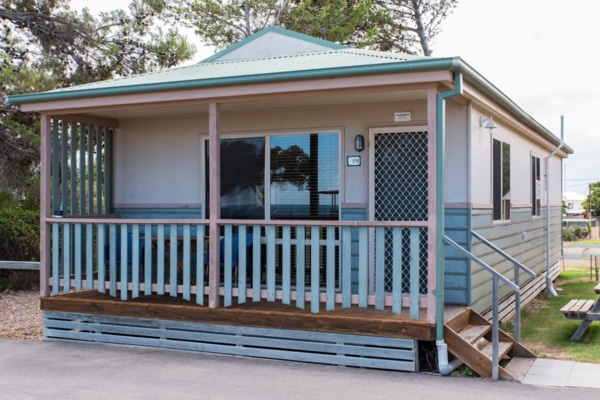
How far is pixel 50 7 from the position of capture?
47.7ft

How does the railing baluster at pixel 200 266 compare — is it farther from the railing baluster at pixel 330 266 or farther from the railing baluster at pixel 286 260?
the railing baluster at pixel 330 266

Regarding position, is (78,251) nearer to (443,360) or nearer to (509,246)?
(443,360)

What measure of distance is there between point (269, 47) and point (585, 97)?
36.5 meters

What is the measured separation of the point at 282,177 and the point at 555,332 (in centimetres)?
394

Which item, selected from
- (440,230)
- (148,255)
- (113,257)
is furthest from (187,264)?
(440,230)

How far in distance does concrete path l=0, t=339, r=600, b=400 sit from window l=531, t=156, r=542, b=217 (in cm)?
604

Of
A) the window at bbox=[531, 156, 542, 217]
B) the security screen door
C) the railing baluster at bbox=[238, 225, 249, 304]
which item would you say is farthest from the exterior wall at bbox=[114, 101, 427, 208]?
the window at bbox=[531, 156, 542, 217]

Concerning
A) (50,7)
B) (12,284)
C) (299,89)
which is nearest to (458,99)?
(299,89)

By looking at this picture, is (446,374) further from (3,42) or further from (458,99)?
(3,42)

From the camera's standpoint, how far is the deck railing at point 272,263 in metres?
6.54

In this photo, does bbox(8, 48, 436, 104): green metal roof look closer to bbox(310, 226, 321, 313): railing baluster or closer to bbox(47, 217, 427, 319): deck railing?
bbox(47, 217, 427, 319): deck railing

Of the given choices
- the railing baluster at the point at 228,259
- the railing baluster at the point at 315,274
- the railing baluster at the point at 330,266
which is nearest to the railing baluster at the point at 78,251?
the railing baluster at the point at 228,259

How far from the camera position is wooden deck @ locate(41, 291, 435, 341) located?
254 inches

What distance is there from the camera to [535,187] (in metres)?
12.3
